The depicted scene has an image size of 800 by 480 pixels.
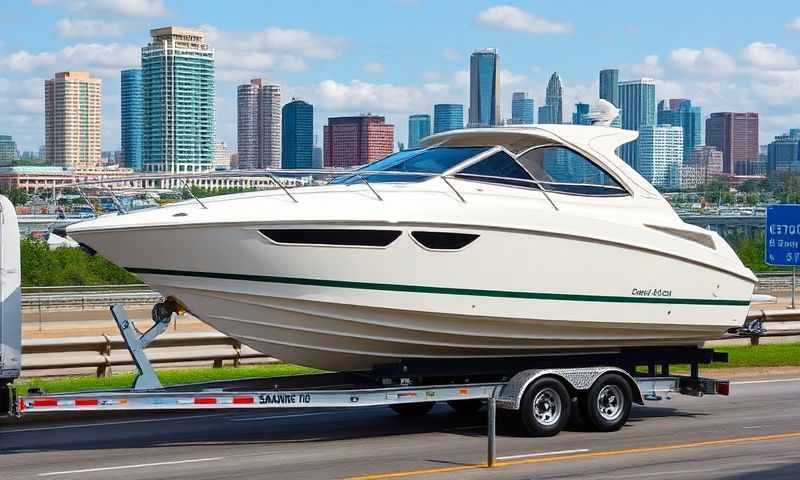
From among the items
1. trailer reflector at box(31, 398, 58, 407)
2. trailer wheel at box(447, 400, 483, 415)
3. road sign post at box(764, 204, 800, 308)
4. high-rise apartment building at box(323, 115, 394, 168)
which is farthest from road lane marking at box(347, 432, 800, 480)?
high-rise apartment building at box(323, 115, 394, 168)

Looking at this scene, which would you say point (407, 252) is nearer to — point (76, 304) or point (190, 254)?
point (190, 254)

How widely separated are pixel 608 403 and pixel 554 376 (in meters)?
0.90

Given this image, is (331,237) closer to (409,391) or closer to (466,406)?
(409,391)

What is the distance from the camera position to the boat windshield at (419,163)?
13.6m

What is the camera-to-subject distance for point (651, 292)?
14.1m

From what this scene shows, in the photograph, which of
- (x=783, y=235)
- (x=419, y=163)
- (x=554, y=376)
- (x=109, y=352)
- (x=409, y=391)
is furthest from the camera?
(x=783, y=235)

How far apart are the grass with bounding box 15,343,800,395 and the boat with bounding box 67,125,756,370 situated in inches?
179

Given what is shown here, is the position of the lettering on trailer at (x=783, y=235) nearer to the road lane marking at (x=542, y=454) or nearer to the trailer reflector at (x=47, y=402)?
the road lane marking at (x=542, y=454)

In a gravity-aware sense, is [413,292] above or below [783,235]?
below

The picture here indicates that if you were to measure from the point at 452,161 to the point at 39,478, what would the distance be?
5.62m

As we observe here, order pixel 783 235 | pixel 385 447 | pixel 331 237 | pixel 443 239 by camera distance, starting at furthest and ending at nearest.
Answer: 1. pixel 783 235
2. pixel 385 447
3. pixel 443 239
4. pixel 331 237

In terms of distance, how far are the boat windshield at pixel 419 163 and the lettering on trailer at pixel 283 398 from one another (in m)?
2.53

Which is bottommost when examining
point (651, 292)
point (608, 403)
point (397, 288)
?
point (608, 403)

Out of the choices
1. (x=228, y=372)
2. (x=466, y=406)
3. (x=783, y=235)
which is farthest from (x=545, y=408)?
(x=783, y=235)
